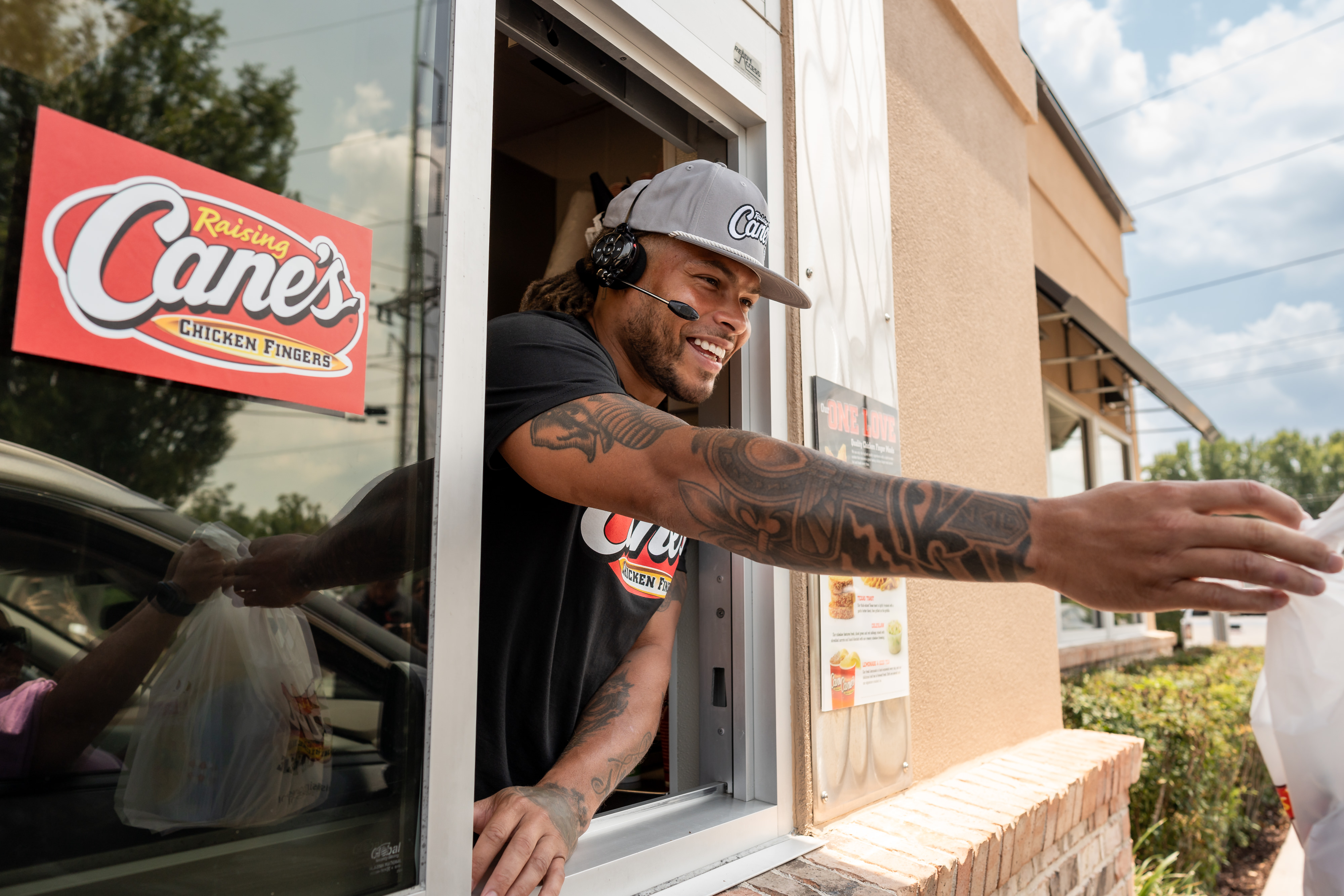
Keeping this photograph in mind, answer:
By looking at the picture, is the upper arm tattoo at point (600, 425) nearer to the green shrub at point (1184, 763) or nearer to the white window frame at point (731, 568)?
the white window frame at point (731, 568)

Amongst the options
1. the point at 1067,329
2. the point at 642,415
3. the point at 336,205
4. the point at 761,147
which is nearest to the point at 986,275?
the point at 761,147

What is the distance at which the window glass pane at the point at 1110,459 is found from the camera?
8.98 m

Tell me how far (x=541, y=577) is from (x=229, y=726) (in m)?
0.64

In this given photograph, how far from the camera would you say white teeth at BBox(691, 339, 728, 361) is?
1893 mm

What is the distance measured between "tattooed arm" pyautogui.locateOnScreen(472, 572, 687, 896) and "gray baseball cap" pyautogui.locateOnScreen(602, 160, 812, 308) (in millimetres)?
854

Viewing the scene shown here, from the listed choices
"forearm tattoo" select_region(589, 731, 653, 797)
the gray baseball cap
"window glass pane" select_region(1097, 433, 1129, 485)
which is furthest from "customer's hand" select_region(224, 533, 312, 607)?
"window glass pane" select_region(1097, 433, 1129, 485)

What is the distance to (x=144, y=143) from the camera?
1025 millimetres

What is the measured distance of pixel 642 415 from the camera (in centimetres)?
131

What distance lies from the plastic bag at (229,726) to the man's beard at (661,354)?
0.96 m

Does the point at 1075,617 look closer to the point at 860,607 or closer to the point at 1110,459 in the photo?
the point at 1110,459

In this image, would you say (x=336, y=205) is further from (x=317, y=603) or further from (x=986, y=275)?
(x=986, y=275)

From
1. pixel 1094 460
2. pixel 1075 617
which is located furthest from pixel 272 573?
pixel 1094 460

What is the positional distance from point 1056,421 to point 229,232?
8519 mm

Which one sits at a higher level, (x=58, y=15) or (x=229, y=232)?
(x=58, y=15)
